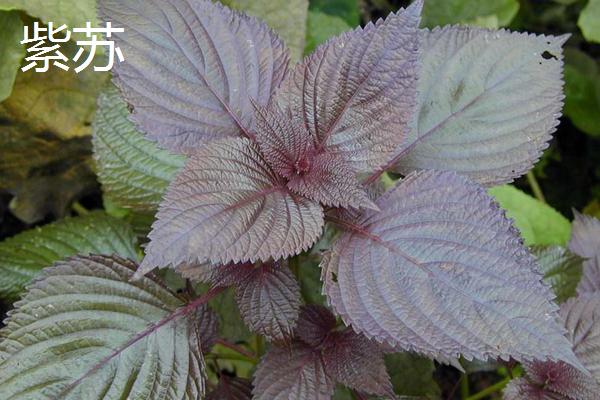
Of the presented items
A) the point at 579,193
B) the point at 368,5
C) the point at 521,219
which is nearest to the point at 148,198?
the point at 521,219

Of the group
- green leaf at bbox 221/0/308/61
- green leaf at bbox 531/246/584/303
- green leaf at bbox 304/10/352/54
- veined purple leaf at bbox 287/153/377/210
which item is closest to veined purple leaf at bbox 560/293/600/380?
green leaf at bbox 531/246/584/303

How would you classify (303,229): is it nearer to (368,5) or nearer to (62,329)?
(62,329)

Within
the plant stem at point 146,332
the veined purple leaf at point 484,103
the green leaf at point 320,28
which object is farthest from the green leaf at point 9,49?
the veined purple leaf at point 484,103

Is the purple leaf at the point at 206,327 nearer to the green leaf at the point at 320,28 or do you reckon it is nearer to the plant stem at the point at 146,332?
the plant stem at the point at 146,332

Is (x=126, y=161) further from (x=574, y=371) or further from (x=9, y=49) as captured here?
(x=574, y=371)

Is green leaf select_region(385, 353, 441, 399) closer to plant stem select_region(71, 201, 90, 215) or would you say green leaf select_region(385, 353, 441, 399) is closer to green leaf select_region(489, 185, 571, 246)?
green leaf select_region(489, 185, 571, 246)

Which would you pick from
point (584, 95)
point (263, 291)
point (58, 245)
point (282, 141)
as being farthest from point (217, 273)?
point (584, 95)
